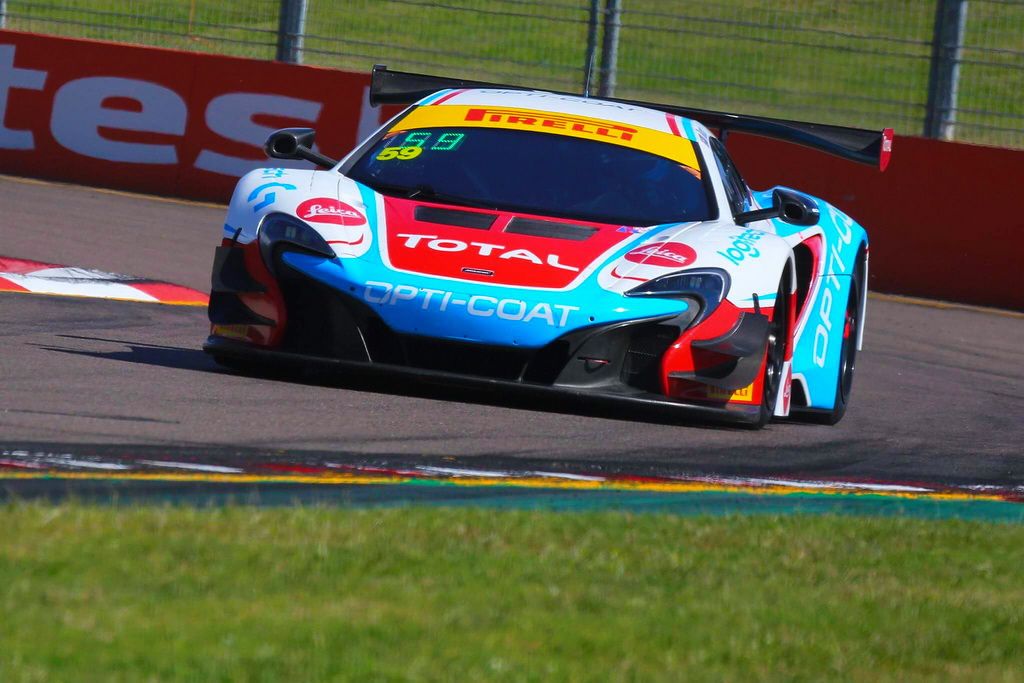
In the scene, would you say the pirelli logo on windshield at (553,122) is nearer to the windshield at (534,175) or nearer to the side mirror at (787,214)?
the windshield at (534,175)

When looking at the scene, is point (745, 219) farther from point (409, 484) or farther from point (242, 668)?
point (242, 668)

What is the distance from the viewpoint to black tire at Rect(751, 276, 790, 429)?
7438 mm

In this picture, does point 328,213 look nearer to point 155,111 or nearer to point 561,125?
point 561,125

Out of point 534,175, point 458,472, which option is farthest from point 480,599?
point 534,175

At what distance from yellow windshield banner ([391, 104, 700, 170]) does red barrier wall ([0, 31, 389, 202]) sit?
24.9 feet

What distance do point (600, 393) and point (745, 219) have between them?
1.52 metres

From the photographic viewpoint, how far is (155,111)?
16125 mm

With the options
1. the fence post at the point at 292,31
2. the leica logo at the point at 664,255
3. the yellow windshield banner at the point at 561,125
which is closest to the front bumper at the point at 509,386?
the leica logo at the point at 664,255

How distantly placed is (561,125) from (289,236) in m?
1.70

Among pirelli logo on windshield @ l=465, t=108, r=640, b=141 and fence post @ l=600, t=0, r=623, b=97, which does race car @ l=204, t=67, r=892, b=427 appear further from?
fence post @ l=600, t=0, r=623, b=97

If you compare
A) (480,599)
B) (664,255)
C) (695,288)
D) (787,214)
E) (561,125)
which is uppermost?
(561,125)

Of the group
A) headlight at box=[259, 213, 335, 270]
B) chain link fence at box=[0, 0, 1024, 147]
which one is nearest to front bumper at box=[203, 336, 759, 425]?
headlight at box=[259, 213, 335, 270]

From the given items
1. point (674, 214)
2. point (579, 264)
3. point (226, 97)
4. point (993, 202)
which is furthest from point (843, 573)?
point (226, 97)

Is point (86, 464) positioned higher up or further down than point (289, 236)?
further down
